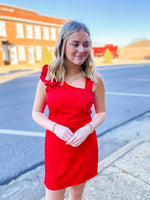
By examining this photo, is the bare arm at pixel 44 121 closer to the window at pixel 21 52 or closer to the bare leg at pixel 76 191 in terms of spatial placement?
the bare leg at pixel 76 191

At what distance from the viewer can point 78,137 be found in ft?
4.71

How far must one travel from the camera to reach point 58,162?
1.56m

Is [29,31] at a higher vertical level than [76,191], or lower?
higher

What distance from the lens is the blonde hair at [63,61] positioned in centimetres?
145

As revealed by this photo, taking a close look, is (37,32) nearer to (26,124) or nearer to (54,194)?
(26,124)

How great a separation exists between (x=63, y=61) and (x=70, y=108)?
15.2 inches

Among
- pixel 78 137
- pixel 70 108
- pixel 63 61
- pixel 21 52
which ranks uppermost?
pixel 21 52

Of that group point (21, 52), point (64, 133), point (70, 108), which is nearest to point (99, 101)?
point (70, 108)

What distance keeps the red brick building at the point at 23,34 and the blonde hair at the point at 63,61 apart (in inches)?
1030

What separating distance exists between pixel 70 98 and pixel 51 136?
14.5 inches

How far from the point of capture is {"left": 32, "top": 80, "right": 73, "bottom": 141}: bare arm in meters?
1.44

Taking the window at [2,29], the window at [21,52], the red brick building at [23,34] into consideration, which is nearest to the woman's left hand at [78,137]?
the red brick building at [23,34]

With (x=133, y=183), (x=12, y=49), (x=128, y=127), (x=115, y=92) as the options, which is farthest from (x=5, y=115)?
(x=12, y=49)

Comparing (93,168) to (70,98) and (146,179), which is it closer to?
(70,98)
